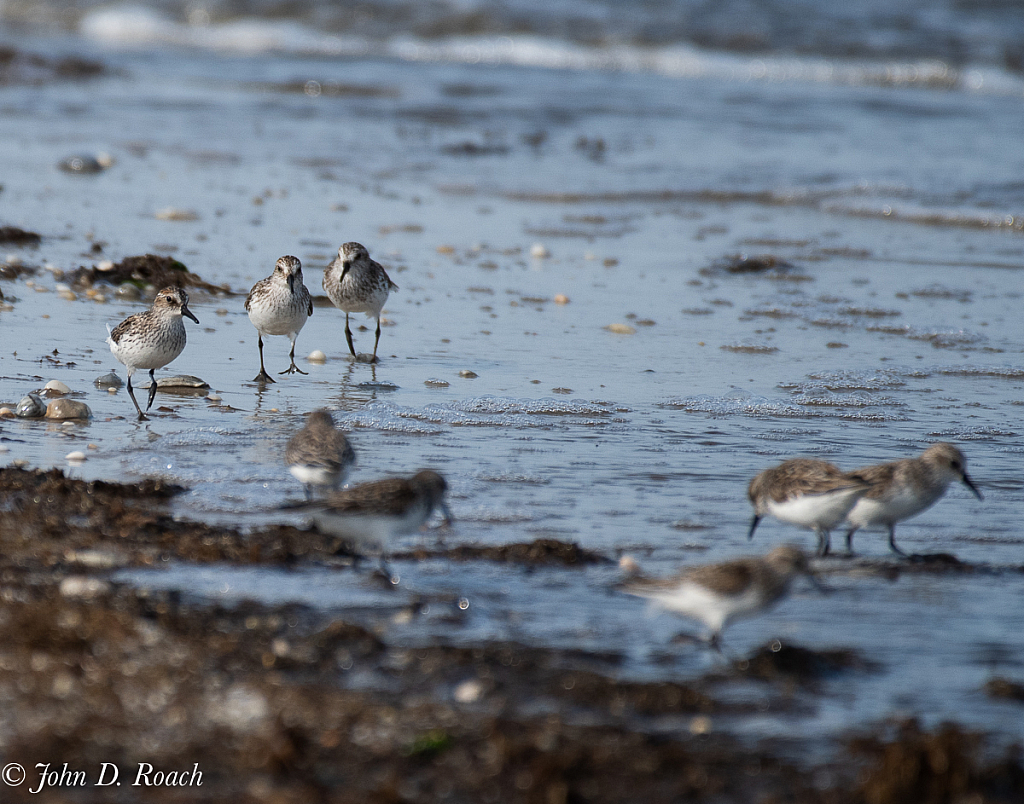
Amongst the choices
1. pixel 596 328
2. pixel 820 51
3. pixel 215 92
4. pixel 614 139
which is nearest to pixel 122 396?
pixel 596 328

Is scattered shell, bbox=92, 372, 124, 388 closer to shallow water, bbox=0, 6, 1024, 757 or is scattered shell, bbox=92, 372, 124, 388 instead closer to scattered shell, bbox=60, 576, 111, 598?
shallow water, bbox=0, 6, 1024, 757

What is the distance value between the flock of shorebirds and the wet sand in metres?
0.29

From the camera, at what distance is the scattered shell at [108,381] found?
8.02 m

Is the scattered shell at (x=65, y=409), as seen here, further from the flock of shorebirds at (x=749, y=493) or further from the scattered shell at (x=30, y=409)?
the flock of shorebirds at (x=749, y=493)

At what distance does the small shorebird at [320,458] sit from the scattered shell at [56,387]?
84.1 inches

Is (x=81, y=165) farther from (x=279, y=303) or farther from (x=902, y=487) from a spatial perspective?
(x=902, y=487)

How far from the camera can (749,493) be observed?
5.72 meters

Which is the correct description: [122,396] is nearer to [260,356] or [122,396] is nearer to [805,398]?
[260,356]

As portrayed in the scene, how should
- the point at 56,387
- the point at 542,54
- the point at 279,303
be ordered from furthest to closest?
the point at 542,54 < the point at 279,303 < the point at 56,387

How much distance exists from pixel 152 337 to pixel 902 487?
14.3 feet

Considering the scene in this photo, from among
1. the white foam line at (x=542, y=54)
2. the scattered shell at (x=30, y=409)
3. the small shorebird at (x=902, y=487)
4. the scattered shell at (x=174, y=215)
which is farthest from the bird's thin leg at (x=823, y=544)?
the white foam line at (x=542, y=54)

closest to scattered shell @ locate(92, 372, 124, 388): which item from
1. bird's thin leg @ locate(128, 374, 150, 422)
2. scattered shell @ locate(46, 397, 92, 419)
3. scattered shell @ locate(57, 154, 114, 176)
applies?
bird's thin leg @ locate(128, 374, 150, 422)

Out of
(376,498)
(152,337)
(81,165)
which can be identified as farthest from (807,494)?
(81,165)

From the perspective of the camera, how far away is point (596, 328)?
32.9ft
